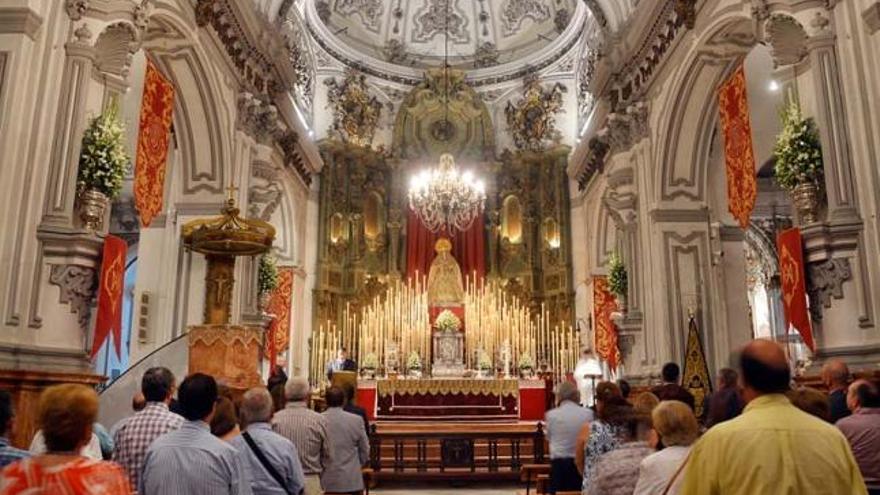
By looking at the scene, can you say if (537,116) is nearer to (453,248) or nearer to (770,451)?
(453,248)

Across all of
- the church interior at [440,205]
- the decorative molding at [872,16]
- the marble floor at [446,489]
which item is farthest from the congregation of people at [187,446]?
the decorative molding at [872,16]

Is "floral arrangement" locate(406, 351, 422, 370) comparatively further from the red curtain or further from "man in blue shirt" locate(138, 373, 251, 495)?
"man in blue shirt" locate(138, 373, 251, 495)

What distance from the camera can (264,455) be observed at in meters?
3.60

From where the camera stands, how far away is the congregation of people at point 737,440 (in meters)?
1.95

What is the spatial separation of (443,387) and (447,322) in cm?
362

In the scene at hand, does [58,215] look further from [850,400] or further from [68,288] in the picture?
[850,400]

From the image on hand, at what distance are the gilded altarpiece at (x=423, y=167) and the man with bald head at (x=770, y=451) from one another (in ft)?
55.5

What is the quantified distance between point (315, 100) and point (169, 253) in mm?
8794

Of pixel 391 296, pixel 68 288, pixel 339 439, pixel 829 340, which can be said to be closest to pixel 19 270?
pixel 68 288

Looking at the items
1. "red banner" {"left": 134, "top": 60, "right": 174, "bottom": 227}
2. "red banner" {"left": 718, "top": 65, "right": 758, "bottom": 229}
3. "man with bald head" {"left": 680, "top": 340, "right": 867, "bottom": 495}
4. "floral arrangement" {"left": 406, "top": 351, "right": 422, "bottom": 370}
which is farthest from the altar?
"man with bald head" {"left": 680, "top": 340, "right": 867, "bottom": 495}

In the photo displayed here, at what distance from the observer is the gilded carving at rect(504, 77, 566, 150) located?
66.2 feet

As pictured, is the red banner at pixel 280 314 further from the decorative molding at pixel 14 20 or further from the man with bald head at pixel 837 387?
the man with bald head at pixel 837 387

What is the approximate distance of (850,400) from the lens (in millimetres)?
4039

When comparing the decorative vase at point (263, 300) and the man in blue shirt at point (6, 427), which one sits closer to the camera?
the man in blue shirt at point (6, 427)
